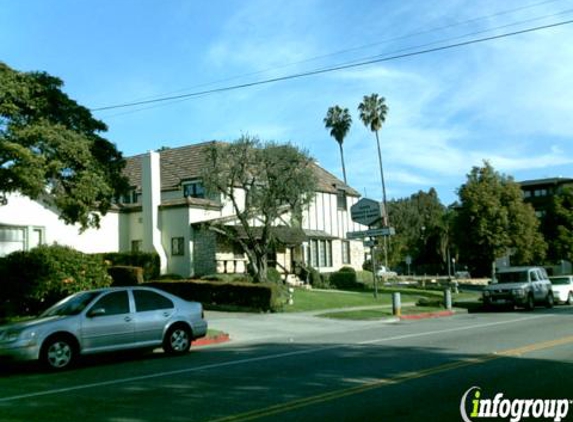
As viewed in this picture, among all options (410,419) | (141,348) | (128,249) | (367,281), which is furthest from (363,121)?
(410,419)

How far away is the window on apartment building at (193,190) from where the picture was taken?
36938 mm

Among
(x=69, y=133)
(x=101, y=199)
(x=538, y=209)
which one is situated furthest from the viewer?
(x=538, y=209)

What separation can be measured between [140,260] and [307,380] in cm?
2493

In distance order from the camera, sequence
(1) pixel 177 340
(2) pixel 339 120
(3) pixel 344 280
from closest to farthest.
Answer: (1) pixel 177 340, (3) pixel 344 280, (2) pixel 339 120

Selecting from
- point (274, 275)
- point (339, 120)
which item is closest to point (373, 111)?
point (339, 120)

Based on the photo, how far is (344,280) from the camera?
4088 cm

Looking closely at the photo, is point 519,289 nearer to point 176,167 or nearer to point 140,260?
point 140,260

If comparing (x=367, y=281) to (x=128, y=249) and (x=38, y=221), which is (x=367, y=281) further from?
(x=38, y=221)

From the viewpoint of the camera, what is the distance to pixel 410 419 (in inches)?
284

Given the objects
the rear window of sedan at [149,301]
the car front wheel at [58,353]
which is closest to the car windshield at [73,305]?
the car front wheel at [58,353]

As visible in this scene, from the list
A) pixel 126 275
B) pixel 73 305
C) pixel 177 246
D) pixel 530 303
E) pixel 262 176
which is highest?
pixel 262 176

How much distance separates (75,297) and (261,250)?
58.9 feet

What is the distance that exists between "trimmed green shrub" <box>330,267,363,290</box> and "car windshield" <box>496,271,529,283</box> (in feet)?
45.0

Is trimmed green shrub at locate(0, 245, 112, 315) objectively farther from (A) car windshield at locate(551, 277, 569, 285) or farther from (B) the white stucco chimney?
(A) car windshield at locate(551, 277, 569, 285)
